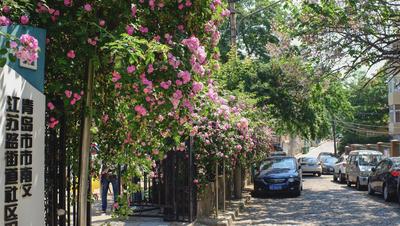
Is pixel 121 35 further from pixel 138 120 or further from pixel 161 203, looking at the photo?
pixel 161 203

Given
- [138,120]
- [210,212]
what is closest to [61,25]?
[138,120]

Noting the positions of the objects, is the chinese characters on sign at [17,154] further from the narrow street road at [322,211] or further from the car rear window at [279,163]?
the car rear window at [279,163]

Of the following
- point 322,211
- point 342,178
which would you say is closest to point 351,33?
point 322,211

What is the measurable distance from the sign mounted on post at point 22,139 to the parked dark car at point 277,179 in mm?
17530

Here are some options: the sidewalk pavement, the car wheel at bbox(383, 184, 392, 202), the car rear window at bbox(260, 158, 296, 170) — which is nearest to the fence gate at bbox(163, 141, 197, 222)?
the sidewalk pavement

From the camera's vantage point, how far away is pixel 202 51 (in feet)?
Result: 16.4

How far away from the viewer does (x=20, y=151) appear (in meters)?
4.52

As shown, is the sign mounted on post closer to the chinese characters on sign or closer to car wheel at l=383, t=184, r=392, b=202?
the chinese characters on sign

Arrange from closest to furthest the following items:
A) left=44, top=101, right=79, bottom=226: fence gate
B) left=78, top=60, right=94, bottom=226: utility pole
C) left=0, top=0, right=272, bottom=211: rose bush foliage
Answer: left=0, top=0, right=272, bottom=211: rose bush foliage → left=78, top=60, right=94, bottom=226: utility pole → left=44, top=101, right=79, bottom=226: fence gate

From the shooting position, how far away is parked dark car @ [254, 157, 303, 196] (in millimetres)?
21812

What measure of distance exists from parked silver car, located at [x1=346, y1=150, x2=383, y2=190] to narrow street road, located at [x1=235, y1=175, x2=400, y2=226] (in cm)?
280

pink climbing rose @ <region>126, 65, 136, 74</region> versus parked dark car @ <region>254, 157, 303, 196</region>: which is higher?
pink climbing rose @ <region>126, 65, 136, 74</region>

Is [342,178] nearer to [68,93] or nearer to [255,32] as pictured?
[255,32]

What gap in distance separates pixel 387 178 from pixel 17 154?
16.5 meters
